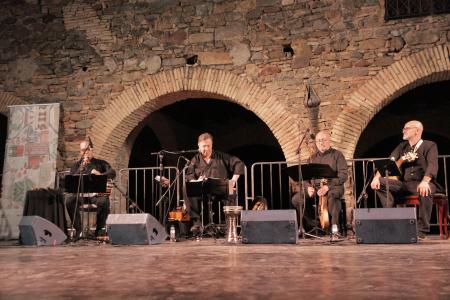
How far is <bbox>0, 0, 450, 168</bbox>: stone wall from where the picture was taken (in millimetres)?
7598

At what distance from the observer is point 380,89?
7.55 m

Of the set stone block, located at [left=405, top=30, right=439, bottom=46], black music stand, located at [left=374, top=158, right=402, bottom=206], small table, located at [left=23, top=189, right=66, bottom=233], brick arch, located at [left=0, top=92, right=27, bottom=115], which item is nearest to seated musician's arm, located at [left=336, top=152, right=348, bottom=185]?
black music stand, located at [left=374, top=158, right=402, bottom=206]

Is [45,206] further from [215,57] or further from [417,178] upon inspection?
[417,178]

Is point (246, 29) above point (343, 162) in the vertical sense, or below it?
above

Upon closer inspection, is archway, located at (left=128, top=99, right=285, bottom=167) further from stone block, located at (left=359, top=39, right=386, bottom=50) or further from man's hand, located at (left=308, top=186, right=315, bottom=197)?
man's hand, located at (left=308, top=186, right=315, bottom=197)

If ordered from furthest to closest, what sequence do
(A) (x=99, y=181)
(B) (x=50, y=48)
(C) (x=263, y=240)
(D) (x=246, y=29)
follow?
(B) (x=50, y=48) < (D) (x=246, y=29) < (A) (x=99, y=181) < (C) (x=263, y=240)

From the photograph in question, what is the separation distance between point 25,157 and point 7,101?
133 centimetres

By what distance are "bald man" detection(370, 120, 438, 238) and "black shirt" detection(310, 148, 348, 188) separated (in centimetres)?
56

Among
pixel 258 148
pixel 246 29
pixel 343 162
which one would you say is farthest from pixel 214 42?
pixel 258 148

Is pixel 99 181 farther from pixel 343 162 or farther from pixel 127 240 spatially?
pixel 343 162

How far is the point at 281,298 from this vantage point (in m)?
2.00

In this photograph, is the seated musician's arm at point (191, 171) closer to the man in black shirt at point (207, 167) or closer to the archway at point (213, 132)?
the man in black shirt at point (207, 167)

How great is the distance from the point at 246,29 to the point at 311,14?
3.41 ft

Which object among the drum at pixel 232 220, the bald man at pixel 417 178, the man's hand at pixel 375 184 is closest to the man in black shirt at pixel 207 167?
the drum at pixel 232 220
